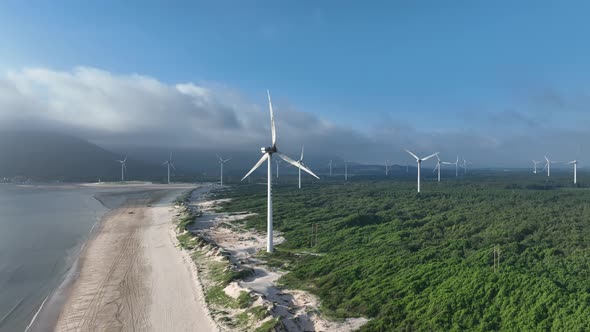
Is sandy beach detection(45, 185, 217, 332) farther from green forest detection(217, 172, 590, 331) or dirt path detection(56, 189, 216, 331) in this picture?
green forest detection(217, 172, 590, 331)

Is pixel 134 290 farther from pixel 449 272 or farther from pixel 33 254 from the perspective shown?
pixel 449 272

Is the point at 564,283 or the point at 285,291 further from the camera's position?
the point at 285,291

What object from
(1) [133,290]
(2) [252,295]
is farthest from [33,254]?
(2) [252,295]

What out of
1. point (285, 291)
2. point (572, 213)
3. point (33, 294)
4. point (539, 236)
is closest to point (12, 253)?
point (33, 294)

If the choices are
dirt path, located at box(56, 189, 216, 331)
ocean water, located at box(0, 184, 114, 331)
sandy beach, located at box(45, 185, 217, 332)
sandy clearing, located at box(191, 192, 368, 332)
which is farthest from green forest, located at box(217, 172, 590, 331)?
ocean water, located at box(0, 184, 114, 331)

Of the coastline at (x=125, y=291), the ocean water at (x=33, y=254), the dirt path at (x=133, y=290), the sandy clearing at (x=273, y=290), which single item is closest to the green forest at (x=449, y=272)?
the sandy clearing at (x=273, y=290)

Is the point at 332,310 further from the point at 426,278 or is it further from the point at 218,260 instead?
the point at 218,260
